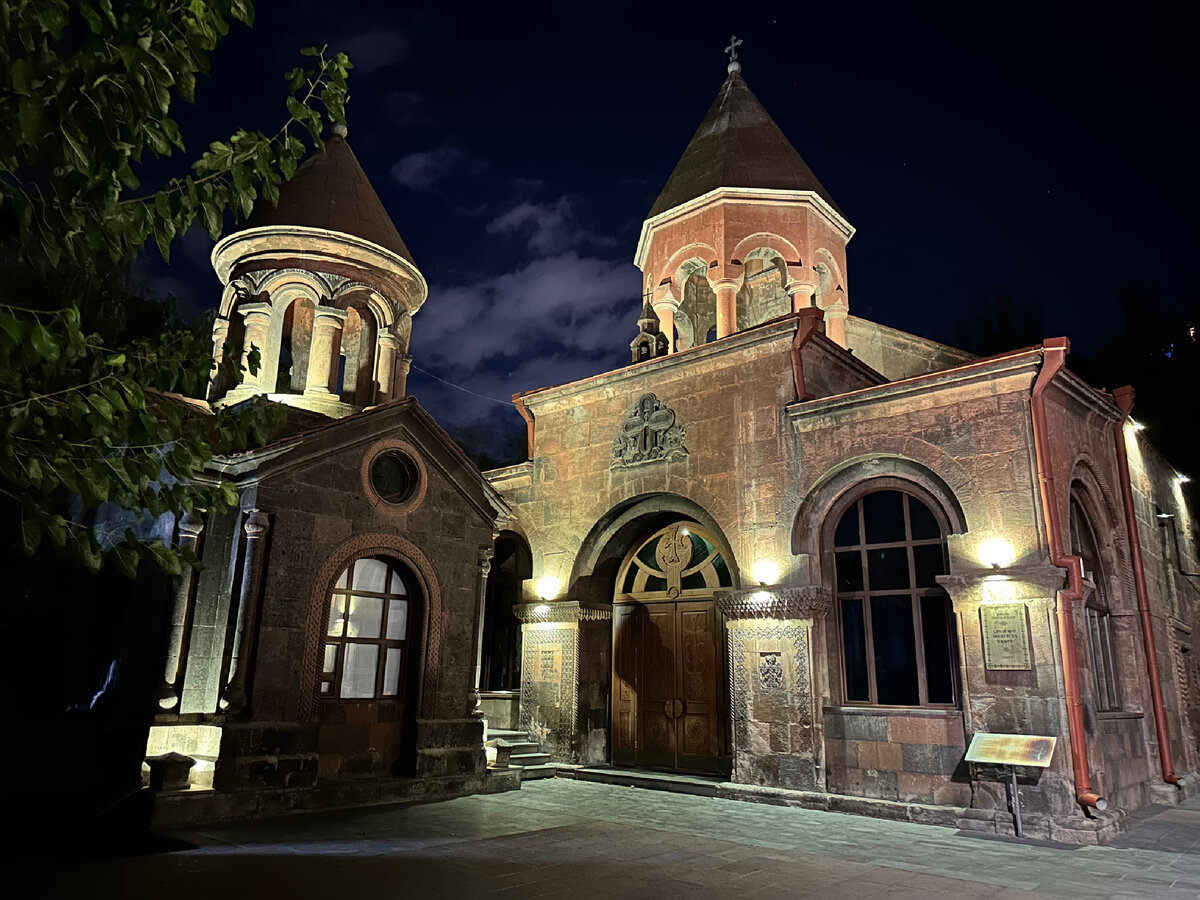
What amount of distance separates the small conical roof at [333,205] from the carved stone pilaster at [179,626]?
25.5 feet

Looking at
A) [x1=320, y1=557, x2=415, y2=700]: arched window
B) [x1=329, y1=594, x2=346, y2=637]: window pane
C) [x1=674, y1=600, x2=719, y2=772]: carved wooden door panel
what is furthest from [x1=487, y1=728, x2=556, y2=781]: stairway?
[x1=329, y1=594, x2=346, y2=637]: window pane

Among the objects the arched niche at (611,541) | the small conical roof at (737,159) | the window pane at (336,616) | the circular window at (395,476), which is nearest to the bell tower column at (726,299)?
the small conical roof at (737,159)

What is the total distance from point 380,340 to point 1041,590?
40.3ft

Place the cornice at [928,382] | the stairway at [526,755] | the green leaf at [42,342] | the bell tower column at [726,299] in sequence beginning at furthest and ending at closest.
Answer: the bell tower column at [726,299]
the stairway at [526,755]
the cornice at [928,382]
the green leaf at [42,342]

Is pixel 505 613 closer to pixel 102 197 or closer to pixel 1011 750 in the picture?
pixel 1011 750

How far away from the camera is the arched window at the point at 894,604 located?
10.5 metres

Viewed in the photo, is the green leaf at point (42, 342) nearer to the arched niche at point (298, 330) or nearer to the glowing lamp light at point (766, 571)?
the glowing lamp light at point (766, 571)

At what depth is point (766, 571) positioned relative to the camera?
11.8 m

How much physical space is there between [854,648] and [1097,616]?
3.45m

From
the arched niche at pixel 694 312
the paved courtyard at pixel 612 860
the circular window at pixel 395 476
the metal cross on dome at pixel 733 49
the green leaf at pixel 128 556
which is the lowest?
the paved courtyard at pixel 612 860

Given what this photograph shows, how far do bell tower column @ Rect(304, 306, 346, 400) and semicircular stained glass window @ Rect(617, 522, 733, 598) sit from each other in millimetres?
6295

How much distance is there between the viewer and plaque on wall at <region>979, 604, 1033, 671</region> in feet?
30.7

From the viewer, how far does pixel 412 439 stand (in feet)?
37.6

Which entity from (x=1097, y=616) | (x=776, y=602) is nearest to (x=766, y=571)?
(x=776, y=602)
